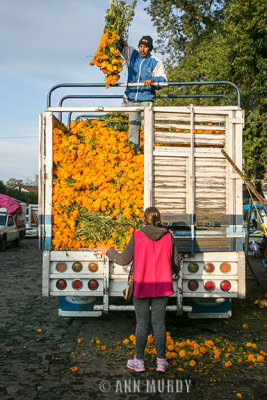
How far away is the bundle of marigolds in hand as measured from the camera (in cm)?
571

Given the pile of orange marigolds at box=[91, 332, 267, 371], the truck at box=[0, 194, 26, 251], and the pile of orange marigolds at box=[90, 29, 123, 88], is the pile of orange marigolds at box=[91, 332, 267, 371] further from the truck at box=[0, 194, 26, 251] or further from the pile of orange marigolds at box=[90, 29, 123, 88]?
the truck at box=[0, 194, 26, 251]

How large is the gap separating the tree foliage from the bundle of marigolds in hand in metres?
3.33

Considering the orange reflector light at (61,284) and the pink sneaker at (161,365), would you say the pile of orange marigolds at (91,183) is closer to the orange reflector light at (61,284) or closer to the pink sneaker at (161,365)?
the orange reflector light at (61,284)

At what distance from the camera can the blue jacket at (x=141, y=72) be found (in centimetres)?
611

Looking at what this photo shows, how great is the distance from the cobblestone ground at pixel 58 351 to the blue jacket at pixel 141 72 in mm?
3411

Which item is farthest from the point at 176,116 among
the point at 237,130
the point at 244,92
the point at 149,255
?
the point at 244,92

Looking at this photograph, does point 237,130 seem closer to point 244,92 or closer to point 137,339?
point 137,339

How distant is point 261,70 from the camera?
1463 cm

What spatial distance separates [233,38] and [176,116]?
11.4 meters

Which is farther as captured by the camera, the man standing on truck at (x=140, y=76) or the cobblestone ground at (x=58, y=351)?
the man standing on truck at (x=140, y=76)

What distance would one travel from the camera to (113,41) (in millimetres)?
5805

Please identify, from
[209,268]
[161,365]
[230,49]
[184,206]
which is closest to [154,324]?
[161,365]

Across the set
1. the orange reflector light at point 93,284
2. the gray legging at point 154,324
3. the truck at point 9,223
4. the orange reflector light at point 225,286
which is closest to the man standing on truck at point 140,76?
the orange reflector light at point 93,284

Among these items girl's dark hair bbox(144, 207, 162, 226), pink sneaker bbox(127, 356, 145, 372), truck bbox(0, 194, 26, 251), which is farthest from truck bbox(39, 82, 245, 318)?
truck bbox(0, 194, 26, 251)
